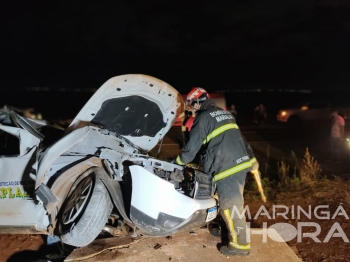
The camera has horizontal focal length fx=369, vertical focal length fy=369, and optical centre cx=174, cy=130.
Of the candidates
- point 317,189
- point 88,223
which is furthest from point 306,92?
point 88,223

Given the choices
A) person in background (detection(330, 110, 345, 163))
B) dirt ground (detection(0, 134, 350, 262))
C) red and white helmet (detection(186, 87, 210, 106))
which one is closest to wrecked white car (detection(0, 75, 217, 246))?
red and white helmet (detection(186, 87, 210, 106))

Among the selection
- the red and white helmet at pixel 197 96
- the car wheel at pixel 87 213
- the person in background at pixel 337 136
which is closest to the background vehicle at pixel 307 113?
the person in background at pixel 337 136

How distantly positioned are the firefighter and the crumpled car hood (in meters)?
0.60

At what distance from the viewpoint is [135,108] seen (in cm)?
436

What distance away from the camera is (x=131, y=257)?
3957 mm

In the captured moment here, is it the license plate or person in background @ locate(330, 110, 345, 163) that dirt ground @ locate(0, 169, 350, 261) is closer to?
the license plate

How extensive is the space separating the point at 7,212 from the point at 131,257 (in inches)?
61.8

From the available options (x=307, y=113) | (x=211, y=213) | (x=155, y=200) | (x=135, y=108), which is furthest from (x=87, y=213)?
(x=307, y=113)

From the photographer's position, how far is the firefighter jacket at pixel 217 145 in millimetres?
3828

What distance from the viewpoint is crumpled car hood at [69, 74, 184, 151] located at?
4.08 m

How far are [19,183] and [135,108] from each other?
1.58m

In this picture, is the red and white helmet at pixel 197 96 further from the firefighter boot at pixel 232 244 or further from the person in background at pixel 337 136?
the person in background at pixel 337 136

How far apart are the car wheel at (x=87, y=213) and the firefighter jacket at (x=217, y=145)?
2.86ft

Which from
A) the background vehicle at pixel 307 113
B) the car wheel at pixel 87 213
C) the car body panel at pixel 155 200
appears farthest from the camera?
the background vehicle at pixel 307 113
